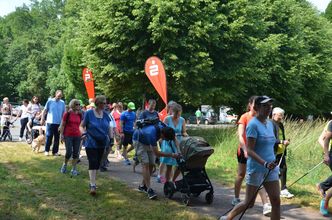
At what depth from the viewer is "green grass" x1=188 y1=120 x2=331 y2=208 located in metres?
9.28

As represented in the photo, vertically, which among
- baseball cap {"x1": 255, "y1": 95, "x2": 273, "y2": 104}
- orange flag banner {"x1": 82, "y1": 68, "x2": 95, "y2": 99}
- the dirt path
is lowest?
the dirt path

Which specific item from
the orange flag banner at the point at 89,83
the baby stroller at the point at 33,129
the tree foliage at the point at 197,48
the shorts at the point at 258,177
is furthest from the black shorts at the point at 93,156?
the orange flag banner at the point at 89,83

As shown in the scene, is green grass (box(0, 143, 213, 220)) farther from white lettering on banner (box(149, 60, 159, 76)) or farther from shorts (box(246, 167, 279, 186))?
white lettering on banner (box(149, 60, 159, 76))

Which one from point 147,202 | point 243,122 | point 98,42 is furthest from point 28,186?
point 98,42

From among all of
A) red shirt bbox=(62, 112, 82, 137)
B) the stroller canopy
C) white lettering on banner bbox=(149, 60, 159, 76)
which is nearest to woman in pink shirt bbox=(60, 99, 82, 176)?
red shirt bbox=(62, 112, 82, 137)

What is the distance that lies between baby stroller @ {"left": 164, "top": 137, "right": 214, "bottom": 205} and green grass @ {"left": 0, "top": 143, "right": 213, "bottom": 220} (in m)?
0.28

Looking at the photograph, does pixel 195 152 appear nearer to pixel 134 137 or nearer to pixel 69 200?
pixel 134 137

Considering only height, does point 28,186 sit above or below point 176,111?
below

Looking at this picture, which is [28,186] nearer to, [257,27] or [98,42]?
[98,42]

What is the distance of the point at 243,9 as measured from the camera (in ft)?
64.2

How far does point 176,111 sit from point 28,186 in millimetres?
3245

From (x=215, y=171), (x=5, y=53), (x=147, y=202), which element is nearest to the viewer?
(x=147, y=202)

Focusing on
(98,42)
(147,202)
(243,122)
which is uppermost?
(98,42)

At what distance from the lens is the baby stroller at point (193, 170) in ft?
24.8
